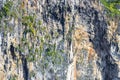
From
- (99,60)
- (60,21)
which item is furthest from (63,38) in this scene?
(99,60)

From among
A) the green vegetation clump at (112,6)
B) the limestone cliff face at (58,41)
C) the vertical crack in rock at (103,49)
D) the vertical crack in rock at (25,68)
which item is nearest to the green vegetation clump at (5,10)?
the limestone cliff face at (58,41)

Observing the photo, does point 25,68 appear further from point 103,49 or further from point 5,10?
point 103,49

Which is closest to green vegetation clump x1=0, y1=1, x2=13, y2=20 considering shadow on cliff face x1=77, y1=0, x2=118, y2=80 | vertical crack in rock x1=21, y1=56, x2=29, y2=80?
vertical crack in rock x1=21, y1=56, x2=29, y2=80

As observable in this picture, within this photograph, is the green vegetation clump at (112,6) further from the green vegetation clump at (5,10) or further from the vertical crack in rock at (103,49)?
the green vegetation clump at (5,10)

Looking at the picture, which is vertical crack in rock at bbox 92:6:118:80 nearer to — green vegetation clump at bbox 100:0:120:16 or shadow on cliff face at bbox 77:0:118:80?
shadow on cliff face at bbox 77:0:118:80

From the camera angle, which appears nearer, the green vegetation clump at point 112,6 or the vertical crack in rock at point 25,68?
the vertical crack in rock at point 25,68

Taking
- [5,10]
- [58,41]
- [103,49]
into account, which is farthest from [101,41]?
[5,10]

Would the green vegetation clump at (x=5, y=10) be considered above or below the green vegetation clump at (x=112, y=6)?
above

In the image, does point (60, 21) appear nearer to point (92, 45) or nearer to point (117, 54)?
point (92, 45)

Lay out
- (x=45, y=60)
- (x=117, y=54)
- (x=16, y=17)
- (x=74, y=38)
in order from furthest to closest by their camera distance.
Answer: (x=117, y=54) → (x=74, y=38) → (x=45, y=60) → (x=16, y=17)
